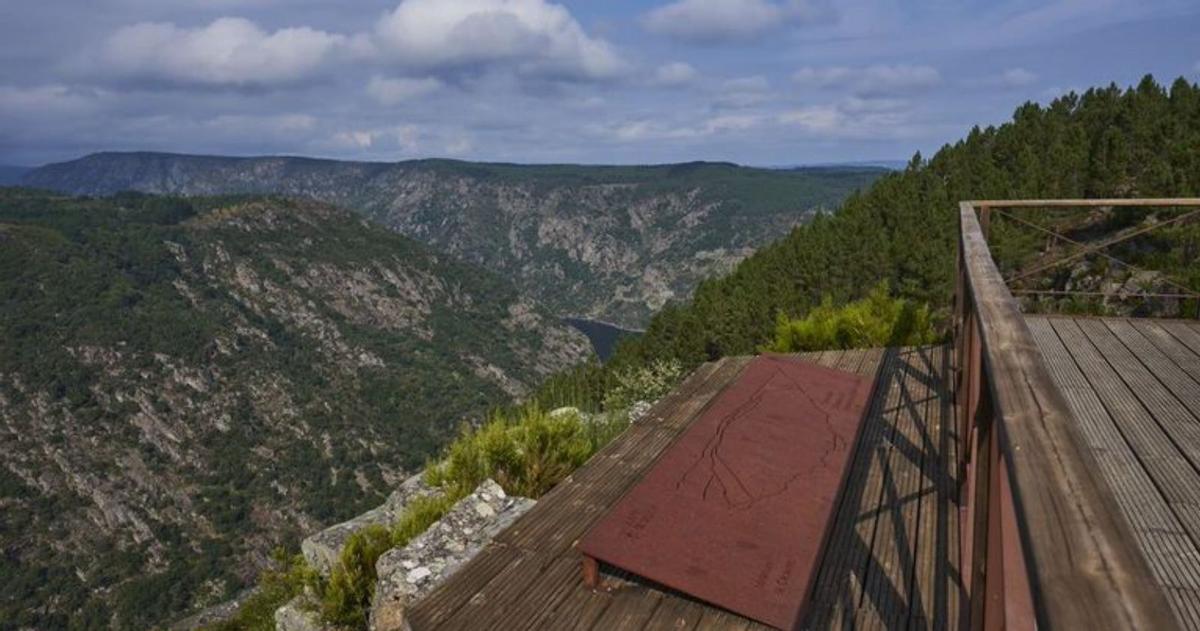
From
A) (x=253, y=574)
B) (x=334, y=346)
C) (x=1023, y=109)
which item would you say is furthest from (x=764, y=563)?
(x=334, y=346)

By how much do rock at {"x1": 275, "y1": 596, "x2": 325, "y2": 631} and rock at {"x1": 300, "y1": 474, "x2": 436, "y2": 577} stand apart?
1.60 ft

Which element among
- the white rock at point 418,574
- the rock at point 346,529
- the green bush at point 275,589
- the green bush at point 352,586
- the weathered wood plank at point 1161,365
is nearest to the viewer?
the weathered wood plank at point 1161,365

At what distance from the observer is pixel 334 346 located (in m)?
159

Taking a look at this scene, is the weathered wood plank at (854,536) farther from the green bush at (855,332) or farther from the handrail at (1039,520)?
the green bush at (855,332)

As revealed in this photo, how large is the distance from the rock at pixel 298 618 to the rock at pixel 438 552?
138cm

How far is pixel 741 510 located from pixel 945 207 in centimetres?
3427

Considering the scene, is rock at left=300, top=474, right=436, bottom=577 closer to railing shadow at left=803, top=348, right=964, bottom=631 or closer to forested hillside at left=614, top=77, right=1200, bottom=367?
railing shadow at left=803, top=348, right=964, bottom=631

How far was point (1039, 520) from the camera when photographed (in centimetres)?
116

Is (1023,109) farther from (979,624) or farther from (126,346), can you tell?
(126,346)

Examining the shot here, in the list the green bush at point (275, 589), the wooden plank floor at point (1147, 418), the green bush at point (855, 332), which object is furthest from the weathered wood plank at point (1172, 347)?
the green bush at point (275, 589)

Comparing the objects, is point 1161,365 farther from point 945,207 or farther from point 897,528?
point 945,207

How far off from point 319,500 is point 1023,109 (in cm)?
10046

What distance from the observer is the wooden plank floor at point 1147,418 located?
3.12 metres

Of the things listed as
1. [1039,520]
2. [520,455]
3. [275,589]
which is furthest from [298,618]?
[1039,520]
